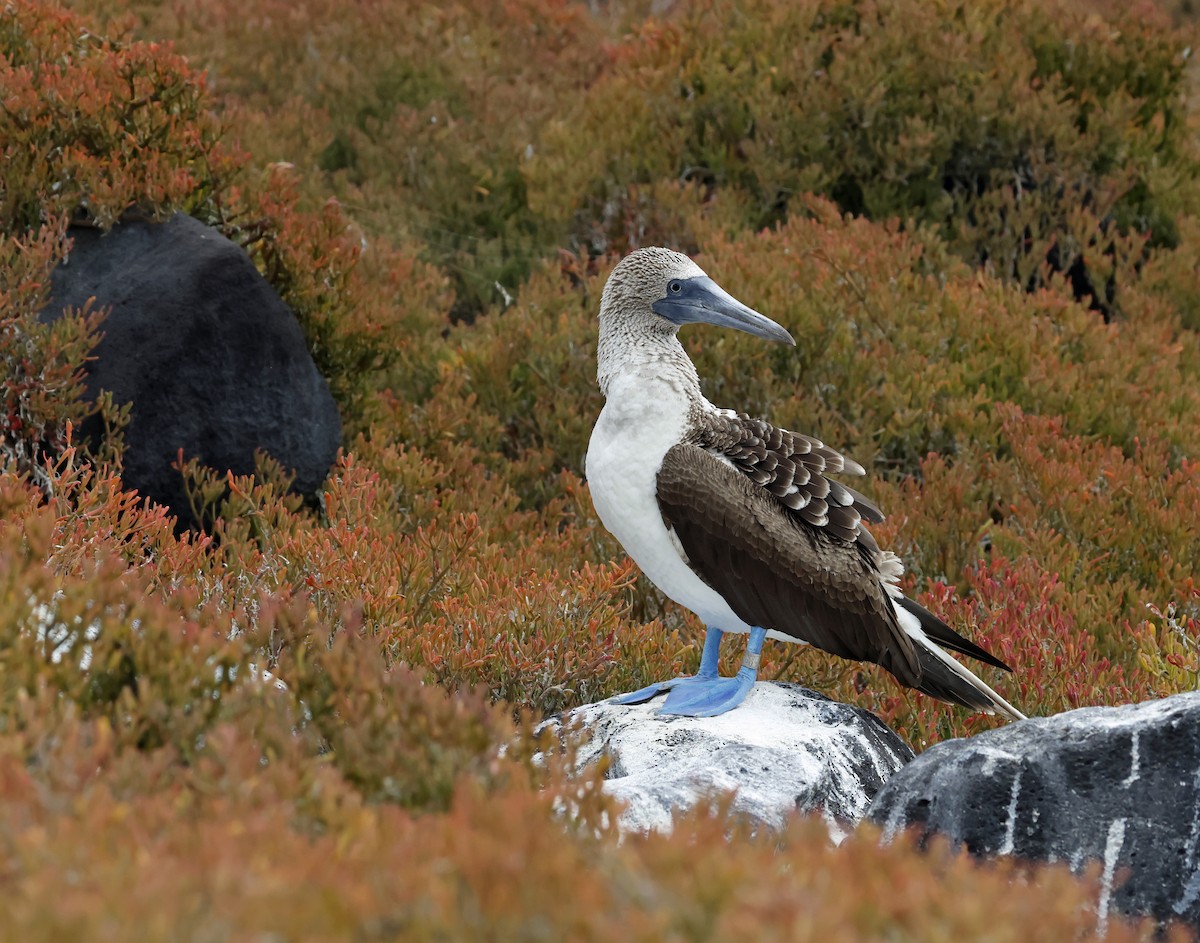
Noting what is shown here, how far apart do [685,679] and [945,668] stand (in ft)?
2.91

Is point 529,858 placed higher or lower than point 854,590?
higher

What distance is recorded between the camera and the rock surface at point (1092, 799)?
3449 mm

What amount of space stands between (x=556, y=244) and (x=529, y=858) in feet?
29.0

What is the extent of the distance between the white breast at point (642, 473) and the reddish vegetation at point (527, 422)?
693 mm

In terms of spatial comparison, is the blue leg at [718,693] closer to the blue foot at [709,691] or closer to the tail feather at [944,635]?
the blue foot at [709,691]

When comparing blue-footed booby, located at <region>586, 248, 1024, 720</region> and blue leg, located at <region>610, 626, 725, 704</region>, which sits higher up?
blue-footed booby, located at <region>586, 248, 1024, 720</region>

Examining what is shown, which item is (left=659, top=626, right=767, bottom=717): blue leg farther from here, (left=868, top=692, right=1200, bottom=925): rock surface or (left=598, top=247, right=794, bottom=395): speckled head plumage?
(left=598, top=247, right=794, bottom=395): speckled head plumage

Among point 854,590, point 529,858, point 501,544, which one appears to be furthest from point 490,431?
point 529,858

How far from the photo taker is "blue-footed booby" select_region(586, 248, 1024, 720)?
4348mm

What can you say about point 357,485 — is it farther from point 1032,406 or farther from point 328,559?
point 1032,406

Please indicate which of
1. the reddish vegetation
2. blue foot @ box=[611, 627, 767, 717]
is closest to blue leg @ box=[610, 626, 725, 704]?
blue foot @ box=[611, 627, 767, 717]

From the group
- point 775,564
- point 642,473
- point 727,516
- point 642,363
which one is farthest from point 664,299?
point 775,564

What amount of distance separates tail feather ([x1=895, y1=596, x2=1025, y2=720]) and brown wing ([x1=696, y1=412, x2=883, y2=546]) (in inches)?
12.8

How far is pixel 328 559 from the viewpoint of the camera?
5453 millimetres
